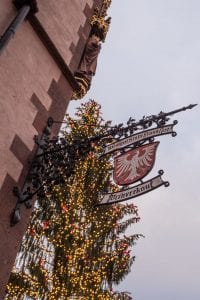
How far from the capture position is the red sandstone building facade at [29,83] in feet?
16.1

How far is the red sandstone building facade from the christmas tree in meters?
3.40

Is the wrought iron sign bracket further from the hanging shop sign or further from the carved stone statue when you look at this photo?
the carved stone statue

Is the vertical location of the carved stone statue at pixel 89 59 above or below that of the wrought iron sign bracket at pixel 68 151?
above

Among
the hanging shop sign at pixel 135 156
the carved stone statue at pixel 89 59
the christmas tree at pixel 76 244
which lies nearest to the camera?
the hanging shop sign at pixel 135 156

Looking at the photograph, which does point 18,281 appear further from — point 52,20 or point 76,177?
point 52,20

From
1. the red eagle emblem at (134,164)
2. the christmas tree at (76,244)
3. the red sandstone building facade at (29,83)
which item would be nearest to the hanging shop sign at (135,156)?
the red eagle emblem at (134,164)

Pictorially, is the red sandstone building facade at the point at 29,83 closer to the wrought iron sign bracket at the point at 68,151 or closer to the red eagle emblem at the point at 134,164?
the wrought iron sign bracket at the point at 68,151

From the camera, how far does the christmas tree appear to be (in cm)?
1052

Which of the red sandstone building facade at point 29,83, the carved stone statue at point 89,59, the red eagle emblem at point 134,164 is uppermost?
the carved stone statue at point 89,59

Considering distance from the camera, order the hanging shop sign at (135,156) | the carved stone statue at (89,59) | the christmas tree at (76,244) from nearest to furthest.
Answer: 1. the hanging shop sign at (135,156)
2. the carved stone statue at (89,59)
3. the christmas tree at (76,244)

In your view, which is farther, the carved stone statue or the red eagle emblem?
the carved stone statue

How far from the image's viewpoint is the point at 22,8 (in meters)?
5.64

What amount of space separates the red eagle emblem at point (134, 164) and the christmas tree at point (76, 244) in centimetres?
492

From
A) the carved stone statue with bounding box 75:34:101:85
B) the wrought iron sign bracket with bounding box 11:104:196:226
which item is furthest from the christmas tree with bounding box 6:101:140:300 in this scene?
the wrought iron sign bracket with bounding box 11:104:196:226
